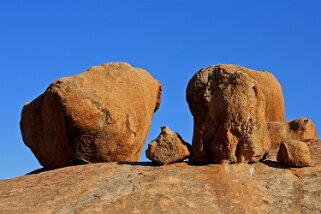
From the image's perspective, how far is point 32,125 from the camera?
19.4 m

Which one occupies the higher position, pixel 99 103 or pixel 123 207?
pixel 99 103

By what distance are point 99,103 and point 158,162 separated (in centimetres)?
348

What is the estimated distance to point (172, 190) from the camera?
13.2 meters

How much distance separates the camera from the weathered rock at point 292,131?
18.5 meters

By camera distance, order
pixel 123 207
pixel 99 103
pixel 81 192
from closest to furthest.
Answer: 1. pixel 123 207
2. pixel 81 192
3. pixel 99 103

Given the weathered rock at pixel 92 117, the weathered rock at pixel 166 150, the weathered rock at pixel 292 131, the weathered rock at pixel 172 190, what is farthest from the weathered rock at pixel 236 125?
the weathered rock at pixel 292 131

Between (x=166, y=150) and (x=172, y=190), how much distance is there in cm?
170

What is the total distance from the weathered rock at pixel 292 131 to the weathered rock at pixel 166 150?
449 centimetres

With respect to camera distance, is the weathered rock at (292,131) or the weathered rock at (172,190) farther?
the weathered rock at (292,131)

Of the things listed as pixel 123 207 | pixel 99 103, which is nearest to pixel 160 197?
pixel 123 207

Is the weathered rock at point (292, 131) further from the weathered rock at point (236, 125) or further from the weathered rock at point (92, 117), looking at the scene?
the weathered rock at point (92, 117)

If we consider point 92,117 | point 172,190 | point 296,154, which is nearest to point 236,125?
point 296,154

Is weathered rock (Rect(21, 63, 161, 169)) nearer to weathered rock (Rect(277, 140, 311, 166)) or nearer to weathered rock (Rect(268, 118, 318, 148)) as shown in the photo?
weathered rock (Rect(268, 118, 318, 148))

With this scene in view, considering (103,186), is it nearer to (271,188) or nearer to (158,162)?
(158,162)
